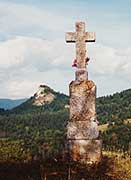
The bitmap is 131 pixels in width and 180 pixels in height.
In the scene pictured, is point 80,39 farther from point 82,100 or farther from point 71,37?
point 82,100

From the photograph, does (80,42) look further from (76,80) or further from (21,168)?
(21,168)

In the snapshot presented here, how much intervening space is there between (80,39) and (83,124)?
283 centimetres

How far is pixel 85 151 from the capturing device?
1311 cm

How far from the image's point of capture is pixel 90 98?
13.5 meters

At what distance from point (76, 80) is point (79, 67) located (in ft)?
1.80

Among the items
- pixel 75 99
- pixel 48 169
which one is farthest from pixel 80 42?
pixel 48 169

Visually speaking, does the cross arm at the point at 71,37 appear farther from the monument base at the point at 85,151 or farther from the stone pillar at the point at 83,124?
the monument base at the point at 85,151

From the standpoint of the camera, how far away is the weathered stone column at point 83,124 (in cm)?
→ 1312

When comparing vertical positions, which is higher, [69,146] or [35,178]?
[69,146]

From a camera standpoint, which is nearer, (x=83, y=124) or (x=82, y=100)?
(x=83, y=124)

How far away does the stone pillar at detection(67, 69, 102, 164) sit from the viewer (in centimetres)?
1312

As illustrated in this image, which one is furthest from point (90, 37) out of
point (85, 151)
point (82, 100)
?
point (85, 151)

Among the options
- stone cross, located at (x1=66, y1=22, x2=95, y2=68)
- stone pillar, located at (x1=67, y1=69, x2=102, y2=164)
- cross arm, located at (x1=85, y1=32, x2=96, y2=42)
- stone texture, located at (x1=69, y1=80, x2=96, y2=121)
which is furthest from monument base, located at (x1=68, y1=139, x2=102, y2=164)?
cross arm, located at (x1=85, y1=32, x2=96, y2=42)

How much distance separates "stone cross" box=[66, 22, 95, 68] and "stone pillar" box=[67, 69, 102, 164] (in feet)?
2.49
